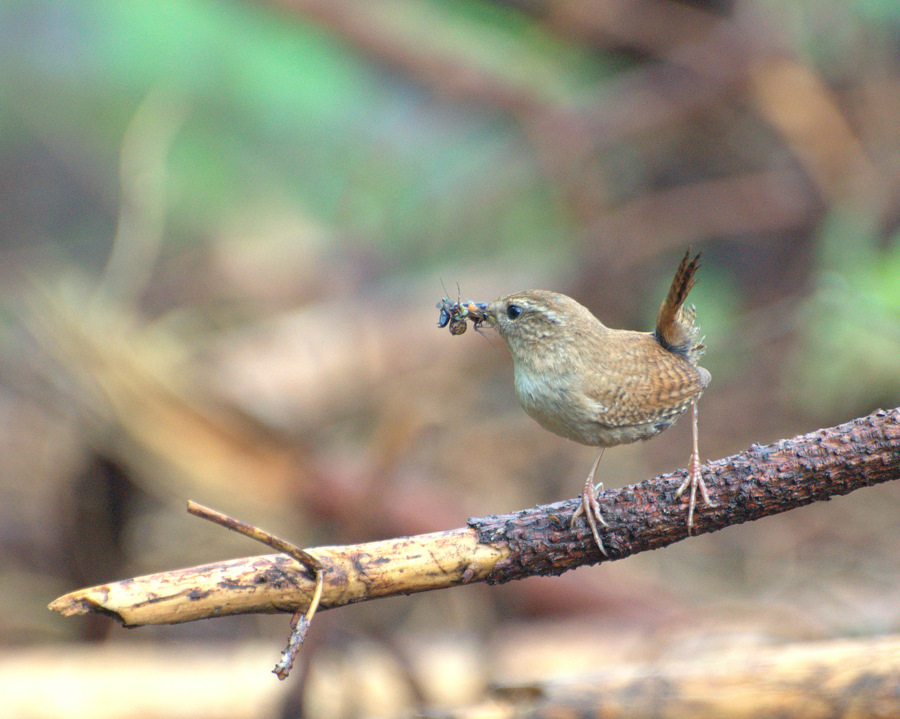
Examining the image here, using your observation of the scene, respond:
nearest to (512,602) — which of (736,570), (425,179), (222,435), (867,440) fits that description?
(736,570)

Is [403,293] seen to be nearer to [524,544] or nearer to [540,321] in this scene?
[540,321]

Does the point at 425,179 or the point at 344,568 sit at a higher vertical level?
the point at 425,179

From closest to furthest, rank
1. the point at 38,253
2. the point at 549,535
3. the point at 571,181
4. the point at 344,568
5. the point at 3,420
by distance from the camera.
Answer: the point at 344,568, the point at 549,535, the point at 3,420, the point at 571,181, the point at 38,253

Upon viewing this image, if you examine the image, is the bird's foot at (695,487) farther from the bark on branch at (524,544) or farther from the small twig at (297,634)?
the small twig at (297,634)

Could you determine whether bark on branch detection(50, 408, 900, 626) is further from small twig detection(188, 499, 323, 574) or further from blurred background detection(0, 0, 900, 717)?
blurred background detection(0, 0, 900, 717)

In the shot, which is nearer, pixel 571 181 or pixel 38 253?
pixel 571 181

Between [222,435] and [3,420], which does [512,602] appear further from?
[3,420]

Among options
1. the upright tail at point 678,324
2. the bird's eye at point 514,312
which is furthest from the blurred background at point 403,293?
the bird's eye at point 514,312
